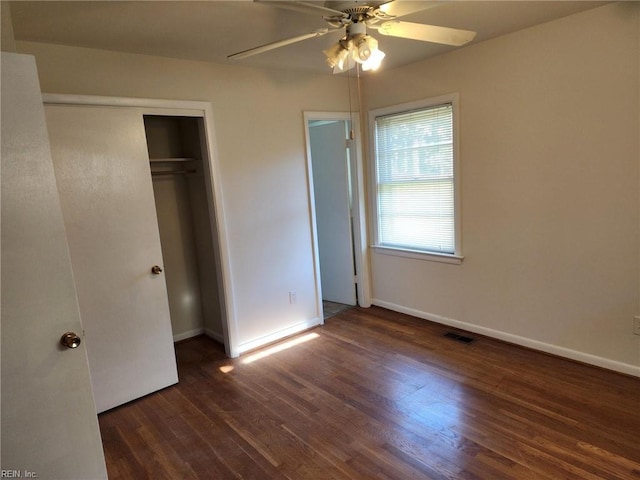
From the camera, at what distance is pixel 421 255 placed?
3.80 meters

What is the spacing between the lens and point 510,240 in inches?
124

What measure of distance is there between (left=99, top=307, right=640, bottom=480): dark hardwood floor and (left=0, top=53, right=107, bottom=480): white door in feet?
2.22

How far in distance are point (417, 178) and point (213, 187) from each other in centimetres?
184

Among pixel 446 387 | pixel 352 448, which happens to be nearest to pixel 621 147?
pixel 446 387

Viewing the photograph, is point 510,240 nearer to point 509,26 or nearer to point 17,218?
point 509,26

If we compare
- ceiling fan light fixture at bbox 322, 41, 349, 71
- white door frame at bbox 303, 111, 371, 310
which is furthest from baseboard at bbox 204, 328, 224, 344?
ceiling fan light fixture at bbox 322, 41, 349, 71

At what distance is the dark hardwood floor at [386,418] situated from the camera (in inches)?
80.0

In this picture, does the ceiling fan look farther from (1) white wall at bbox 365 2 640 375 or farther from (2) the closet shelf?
(2) the closet shelf

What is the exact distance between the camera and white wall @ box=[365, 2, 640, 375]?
2.53m

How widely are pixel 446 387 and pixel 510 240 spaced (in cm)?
127

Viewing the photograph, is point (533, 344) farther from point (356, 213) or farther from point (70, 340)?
point (70, 340)

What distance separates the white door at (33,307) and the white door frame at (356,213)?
2421 millimetres

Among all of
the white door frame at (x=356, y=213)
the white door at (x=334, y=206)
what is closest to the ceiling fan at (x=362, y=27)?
the white door frame at (x=356, y=213)

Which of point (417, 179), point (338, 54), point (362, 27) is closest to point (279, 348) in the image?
point (417, 179)
